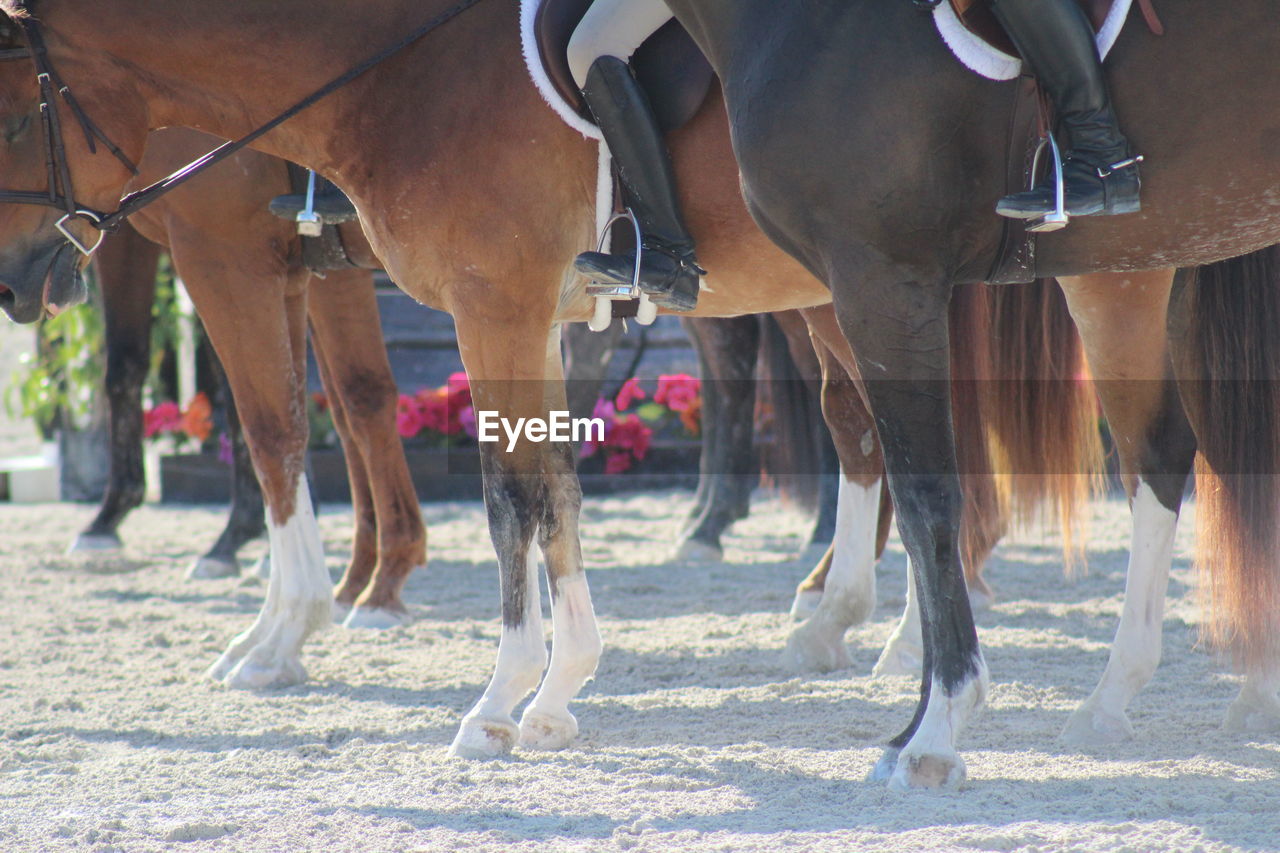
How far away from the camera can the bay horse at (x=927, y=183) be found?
8.41ft

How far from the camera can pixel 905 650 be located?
13.5ft

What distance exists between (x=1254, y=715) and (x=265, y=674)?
2.92m

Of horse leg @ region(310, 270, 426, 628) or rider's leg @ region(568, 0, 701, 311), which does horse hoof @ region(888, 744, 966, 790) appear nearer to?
rider's leg @ region(568, 0, 701, 311)

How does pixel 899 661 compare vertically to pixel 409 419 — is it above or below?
below

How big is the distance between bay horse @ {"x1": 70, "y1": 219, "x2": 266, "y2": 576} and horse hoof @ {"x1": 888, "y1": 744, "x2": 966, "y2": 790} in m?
4.17

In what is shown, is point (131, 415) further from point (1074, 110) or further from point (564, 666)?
point (1074, 110)

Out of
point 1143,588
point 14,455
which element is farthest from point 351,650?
point 14,455

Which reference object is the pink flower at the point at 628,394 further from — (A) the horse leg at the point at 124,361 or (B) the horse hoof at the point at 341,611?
(B) the horse hoof at the point at 341,611

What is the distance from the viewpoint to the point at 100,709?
3.87 m

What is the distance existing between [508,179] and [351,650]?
85.1 inches

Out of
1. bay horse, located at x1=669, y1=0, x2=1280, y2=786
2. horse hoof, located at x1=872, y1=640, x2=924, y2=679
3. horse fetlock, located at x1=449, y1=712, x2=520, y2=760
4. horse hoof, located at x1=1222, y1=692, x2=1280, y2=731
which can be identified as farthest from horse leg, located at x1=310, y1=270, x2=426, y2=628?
horse hoof, located at x1=1222, y1=692, x2=1280, y2=731

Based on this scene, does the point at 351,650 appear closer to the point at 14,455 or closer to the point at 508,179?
the point at 508,179

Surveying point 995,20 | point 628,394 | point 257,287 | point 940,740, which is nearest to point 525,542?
point 940,740

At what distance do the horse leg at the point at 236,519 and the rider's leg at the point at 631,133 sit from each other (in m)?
3.55
